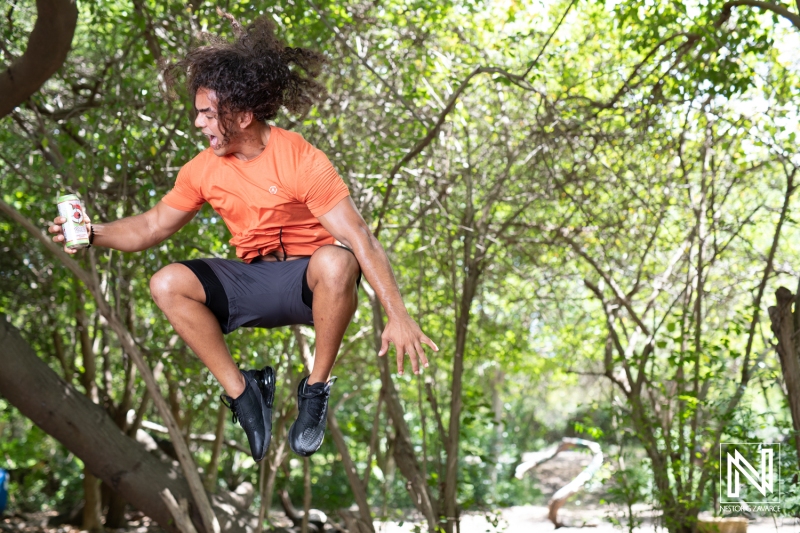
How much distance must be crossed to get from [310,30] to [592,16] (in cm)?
212

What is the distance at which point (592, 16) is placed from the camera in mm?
5539

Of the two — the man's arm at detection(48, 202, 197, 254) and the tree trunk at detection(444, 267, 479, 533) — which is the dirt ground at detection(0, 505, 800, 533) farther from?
the man's arm at detection(48, 202, 197, 254)

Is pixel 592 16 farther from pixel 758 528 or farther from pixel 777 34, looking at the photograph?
pixel 758 528

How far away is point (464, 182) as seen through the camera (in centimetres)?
580

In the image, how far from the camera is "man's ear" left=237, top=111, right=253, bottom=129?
2387 mm

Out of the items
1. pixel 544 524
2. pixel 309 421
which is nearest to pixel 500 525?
pixel 544 524

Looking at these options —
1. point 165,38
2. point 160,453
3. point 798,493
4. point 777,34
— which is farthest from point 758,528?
point 165,38

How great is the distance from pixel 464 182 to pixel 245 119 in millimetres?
3538

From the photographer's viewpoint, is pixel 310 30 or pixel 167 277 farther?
pixel 310 30

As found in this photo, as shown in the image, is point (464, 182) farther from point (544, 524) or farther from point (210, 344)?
point (544, 524)

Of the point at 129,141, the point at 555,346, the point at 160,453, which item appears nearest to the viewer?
the point at 129,141

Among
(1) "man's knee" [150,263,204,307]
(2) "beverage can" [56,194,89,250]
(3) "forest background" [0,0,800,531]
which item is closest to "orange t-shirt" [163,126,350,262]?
(1) "man's knee" [150,263,204,307]

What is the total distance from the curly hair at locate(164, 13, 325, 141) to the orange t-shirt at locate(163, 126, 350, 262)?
0.12 metres

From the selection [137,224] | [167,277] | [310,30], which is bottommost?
[167,277]
